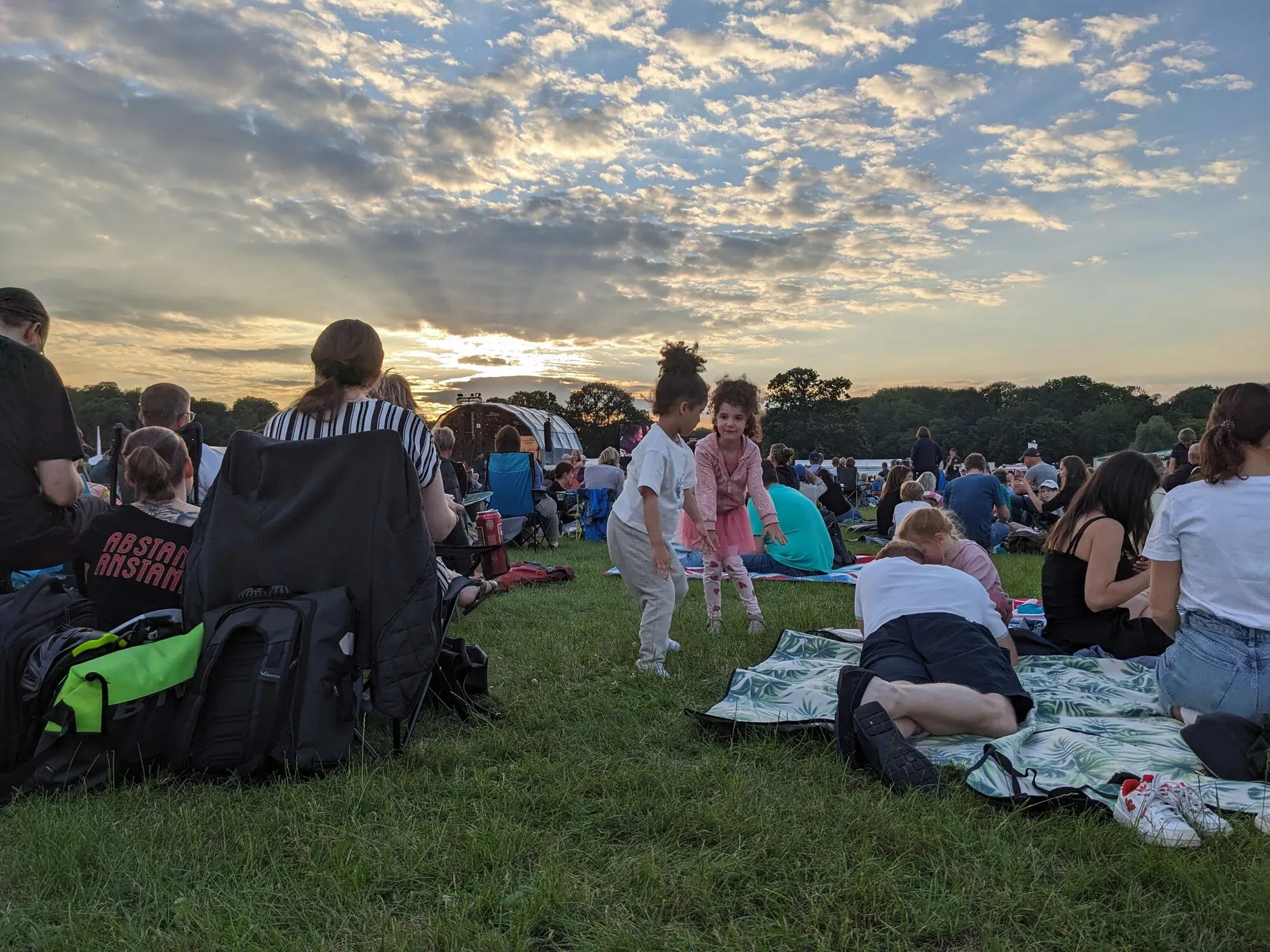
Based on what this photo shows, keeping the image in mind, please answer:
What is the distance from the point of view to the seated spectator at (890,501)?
10.9 m

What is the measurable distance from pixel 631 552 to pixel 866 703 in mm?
1943

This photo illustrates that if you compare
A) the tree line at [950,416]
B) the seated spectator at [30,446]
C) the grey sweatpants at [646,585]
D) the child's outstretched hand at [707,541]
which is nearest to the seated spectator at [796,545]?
the child's outstretched hand at [707,541]

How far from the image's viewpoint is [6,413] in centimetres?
359

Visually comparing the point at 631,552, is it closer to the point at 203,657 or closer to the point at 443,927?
the point at 203,657

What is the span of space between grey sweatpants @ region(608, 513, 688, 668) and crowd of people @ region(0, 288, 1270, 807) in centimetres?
1

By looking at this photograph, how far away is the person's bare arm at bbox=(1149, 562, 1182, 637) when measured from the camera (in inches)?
133

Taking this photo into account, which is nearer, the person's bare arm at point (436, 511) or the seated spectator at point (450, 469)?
the person's bare arm at point (436, 511)

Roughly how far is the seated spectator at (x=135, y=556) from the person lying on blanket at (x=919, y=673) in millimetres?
2835

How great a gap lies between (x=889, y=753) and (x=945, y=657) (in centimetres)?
73

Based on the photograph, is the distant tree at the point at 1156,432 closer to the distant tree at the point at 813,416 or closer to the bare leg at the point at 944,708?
the distant tree at the point at 813,416

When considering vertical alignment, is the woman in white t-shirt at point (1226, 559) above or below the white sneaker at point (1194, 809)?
above

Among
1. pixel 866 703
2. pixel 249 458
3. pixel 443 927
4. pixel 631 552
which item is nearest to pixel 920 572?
pixel 866 703

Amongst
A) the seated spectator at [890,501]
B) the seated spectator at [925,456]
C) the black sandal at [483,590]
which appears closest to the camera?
the black sandal at [483,590]

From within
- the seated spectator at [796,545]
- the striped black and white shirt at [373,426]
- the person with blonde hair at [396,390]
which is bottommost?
the seated spectator at [796,545]
